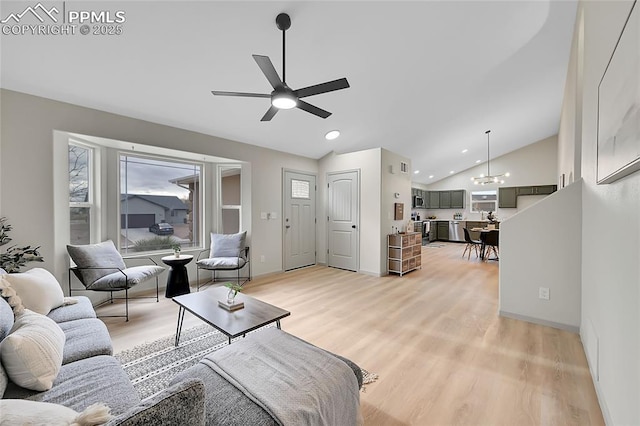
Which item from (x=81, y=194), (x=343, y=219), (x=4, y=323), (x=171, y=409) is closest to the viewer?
(x=171, y=409)

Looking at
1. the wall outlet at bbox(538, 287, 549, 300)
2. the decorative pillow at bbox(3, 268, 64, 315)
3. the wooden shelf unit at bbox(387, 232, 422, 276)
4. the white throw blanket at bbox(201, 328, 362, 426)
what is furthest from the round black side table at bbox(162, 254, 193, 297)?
the wall outlet at bbox(538, 287, 549, 300)

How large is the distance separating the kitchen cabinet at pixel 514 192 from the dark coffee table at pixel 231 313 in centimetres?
935

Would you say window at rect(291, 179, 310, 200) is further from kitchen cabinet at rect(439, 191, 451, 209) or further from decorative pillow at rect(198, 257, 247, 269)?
kitchen cabinet at rect(439, 191, 451, 209)

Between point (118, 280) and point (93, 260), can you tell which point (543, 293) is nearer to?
point (118, 280)

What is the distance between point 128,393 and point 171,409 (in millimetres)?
831

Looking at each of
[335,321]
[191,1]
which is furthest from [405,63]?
[335,321]

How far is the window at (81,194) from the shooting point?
3.31m

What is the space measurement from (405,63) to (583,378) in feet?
11.3

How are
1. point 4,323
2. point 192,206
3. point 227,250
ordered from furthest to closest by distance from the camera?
point 192,206
point 227,250
point 4,323

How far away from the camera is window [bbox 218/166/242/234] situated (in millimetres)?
4844

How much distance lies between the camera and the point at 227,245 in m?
4.38

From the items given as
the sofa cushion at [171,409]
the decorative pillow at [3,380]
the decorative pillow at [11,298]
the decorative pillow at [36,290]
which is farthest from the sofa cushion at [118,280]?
the sofa cushion at [171,409]

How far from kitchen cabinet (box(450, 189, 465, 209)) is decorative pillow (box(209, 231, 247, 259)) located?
854 cm

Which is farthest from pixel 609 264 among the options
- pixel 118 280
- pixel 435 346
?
pixel 118 280
